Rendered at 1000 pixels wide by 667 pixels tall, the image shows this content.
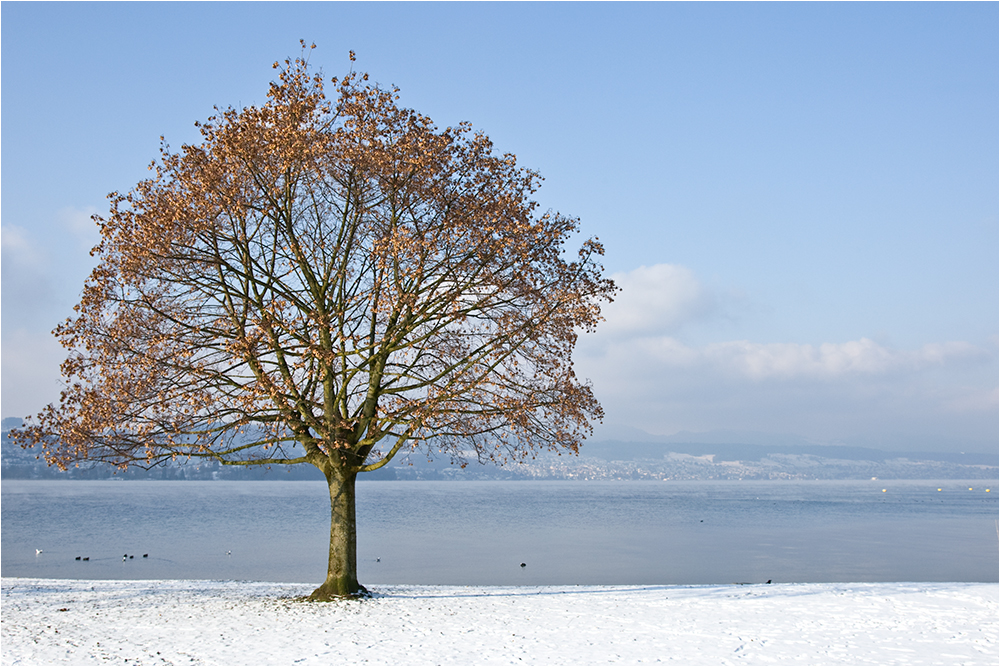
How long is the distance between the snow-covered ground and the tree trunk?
0.76 m

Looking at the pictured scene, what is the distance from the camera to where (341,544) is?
795 inches

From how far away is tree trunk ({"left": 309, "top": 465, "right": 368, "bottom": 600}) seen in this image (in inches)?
783

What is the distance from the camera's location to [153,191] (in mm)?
19312

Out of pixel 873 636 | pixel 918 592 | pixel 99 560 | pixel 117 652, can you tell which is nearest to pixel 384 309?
pixel 117 652

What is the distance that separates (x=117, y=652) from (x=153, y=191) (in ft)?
36.5

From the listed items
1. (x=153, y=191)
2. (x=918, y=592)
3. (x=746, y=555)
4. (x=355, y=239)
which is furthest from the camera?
(x=746, y=555)

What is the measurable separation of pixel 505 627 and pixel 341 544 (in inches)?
234

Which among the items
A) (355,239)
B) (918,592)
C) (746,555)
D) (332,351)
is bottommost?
(746,555)

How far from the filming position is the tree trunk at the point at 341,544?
19.9 meters

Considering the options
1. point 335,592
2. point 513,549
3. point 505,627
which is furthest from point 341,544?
point 513,549

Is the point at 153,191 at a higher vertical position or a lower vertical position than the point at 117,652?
higher

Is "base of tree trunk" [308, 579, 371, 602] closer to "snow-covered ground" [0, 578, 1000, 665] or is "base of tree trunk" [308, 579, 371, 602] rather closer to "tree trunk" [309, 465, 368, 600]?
"tree trunk" [309, 465, 368, 600]

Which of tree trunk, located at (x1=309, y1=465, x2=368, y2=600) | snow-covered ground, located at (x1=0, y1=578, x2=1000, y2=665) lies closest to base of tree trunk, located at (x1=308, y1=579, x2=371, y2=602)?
tree trunk, located at (x1=309, y1=465, x2=368, y2=600)

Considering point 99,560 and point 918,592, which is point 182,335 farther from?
point 99,560
